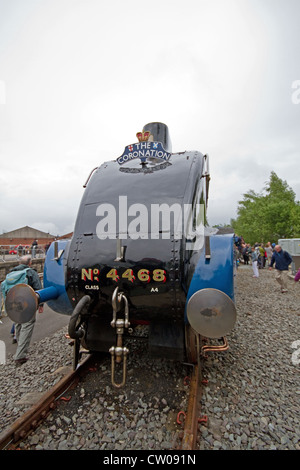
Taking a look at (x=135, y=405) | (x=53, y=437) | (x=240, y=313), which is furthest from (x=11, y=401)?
(x=240, y=313)

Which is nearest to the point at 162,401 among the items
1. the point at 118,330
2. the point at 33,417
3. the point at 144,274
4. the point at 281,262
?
the point at 118,330

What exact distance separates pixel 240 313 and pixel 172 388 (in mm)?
4041

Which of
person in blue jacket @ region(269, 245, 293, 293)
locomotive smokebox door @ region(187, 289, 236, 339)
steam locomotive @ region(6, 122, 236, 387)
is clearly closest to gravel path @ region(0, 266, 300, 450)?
steam locomotive @ region(6, 122, 236, 387)

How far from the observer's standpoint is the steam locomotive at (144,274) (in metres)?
2.50

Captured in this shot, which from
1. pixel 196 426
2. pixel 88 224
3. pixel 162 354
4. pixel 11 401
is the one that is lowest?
pixel 11 401

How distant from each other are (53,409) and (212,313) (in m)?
2.24

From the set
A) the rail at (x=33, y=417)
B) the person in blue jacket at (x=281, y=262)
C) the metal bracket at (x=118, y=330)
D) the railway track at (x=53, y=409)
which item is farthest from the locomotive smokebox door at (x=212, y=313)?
the person in blue jacket at (x=281, y=262)

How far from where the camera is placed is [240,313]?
21.1 feet

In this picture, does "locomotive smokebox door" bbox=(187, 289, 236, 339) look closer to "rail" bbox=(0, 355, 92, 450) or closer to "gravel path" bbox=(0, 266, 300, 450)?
"gravel path" bbox=(0, 266, 300, 450)

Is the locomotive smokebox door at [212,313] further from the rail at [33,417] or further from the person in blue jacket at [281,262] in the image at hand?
the person in blue jacket at [281,262]

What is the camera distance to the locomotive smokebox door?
7.32 ft

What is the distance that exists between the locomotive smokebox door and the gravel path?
1.14 m

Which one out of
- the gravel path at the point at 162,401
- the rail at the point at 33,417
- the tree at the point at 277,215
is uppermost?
the tree at the point at 277,215
